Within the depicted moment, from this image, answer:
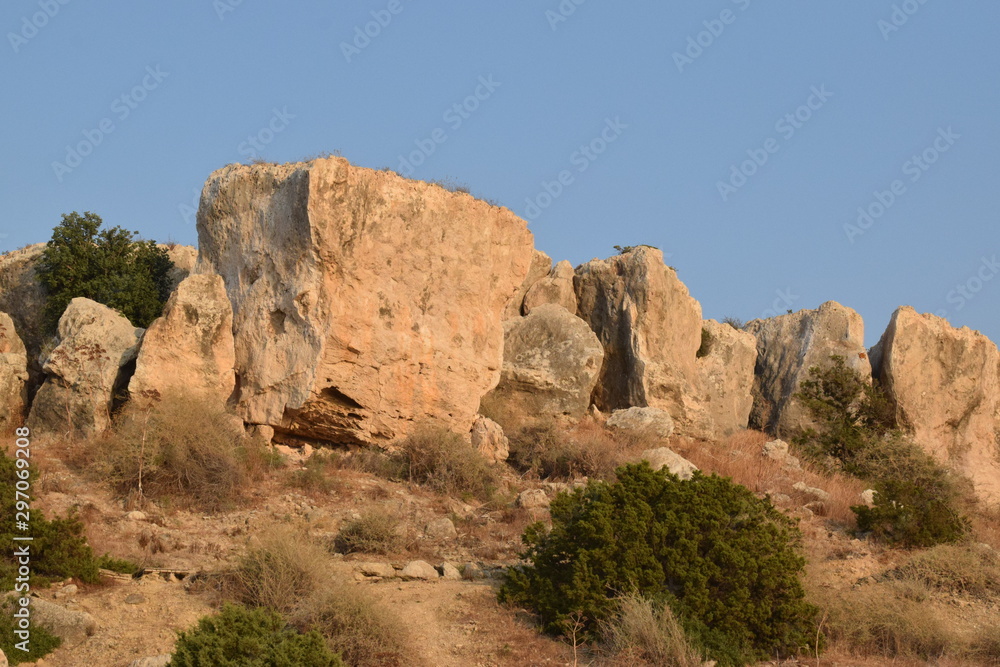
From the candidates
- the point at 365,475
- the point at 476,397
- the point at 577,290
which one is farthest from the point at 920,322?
the point at 365,475

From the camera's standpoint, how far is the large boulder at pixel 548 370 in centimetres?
1988

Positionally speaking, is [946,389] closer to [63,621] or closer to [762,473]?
[762,473]

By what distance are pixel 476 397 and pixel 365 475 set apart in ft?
9.48

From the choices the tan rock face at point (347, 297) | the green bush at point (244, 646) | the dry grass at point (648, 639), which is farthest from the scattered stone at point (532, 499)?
the green bush at point (244, 646)

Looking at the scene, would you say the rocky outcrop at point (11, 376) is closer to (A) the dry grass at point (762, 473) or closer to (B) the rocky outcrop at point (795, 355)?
(A) the dry grass at point (762, 473)

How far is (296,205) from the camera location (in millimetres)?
16578

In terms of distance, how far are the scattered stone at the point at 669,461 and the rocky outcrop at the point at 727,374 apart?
5.80 metres

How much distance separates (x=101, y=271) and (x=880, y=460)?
14538 millimetres

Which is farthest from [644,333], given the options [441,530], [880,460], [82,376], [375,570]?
[375,570]

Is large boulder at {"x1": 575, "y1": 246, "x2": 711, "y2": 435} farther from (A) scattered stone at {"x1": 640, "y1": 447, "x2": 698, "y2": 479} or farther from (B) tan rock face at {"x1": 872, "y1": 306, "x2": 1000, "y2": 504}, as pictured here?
(B) tan rock face at {"x1": 872, "y1": 306, "x2": 1000, "y2": 504}

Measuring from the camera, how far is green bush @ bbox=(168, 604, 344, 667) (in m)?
7.39

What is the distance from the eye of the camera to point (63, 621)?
9.17m

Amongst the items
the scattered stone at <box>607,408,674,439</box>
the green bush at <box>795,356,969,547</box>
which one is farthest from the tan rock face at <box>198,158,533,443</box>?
the green bush at <box>795,356,969,547</box>

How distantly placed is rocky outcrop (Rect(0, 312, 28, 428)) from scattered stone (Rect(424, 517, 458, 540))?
23.1 feet
